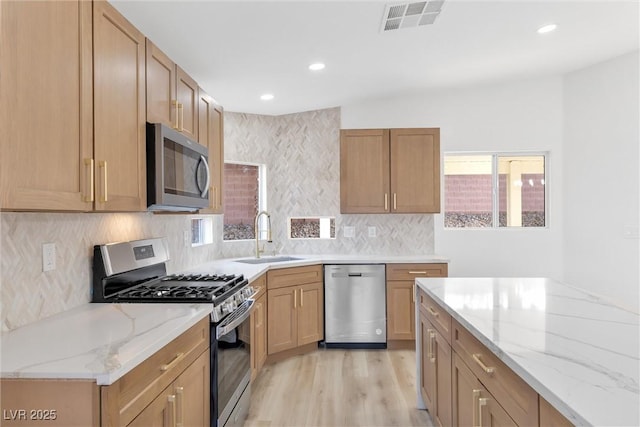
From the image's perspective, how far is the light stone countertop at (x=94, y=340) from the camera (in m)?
1.08

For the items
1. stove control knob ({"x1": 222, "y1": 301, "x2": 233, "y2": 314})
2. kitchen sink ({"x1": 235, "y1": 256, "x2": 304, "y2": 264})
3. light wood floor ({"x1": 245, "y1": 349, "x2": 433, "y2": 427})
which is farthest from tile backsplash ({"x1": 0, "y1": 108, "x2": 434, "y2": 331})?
stove control knob ({"x1": 222, "y1": 301, "x2": 233, "y2": 314})

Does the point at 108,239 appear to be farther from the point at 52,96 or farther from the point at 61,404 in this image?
the point at 61,404

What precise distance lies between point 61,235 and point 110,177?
448 mm

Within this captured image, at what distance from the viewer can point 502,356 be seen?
1.18 m

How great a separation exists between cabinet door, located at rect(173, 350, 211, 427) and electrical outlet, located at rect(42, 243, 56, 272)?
0.75 m

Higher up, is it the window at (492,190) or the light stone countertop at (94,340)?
the window at (492,190)

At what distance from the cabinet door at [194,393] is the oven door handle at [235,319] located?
13 centimetres

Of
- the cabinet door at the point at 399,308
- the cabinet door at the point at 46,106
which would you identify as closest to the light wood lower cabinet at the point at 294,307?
the cabinet door at the point at 399,308

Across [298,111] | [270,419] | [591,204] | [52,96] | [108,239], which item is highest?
A: [298,111]

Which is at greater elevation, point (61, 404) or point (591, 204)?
point (591, 204)

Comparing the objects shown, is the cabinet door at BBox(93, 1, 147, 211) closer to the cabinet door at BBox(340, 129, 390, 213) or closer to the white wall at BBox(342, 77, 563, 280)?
the cabinet door at BBox(340, 129, 390, 213)

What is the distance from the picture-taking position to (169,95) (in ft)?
7.11

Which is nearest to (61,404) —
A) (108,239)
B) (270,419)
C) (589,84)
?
(108,239)

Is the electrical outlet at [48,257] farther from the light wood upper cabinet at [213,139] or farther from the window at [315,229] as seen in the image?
the window at [315,229]
